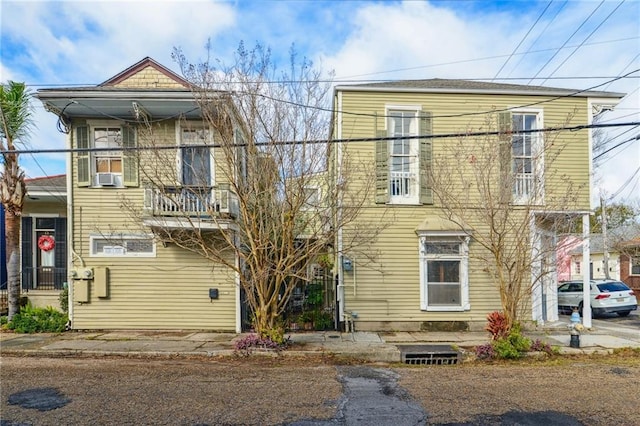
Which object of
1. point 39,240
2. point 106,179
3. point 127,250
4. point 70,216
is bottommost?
point 127,250

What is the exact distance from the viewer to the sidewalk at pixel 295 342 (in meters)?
8.92

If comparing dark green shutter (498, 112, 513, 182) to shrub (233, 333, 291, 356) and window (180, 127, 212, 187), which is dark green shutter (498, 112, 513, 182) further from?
window (180, 127, 212, 187)

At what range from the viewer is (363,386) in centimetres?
664

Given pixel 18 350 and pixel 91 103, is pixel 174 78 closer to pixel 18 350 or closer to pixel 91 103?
pixel 91 103

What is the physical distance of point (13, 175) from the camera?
11398 millimetres

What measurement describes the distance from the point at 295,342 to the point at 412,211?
4.69 metres

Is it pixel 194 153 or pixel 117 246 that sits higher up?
pixel 194 153

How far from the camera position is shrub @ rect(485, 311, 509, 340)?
343 inches

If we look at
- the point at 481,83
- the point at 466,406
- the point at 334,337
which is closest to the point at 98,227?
the point at 334,337

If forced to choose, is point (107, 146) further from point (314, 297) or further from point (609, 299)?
point (609, 299)

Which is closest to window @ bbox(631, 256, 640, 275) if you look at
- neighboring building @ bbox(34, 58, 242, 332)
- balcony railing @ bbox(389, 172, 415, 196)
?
balcony railing @ bbox(389, 172, 415, 196)

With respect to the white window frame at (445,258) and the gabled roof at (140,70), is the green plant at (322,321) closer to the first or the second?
the white window frame at (445,258)

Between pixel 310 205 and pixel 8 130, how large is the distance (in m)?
8.98

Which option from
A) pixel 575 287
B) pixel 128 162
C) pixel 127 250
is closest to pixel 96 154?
pixel 128 162
